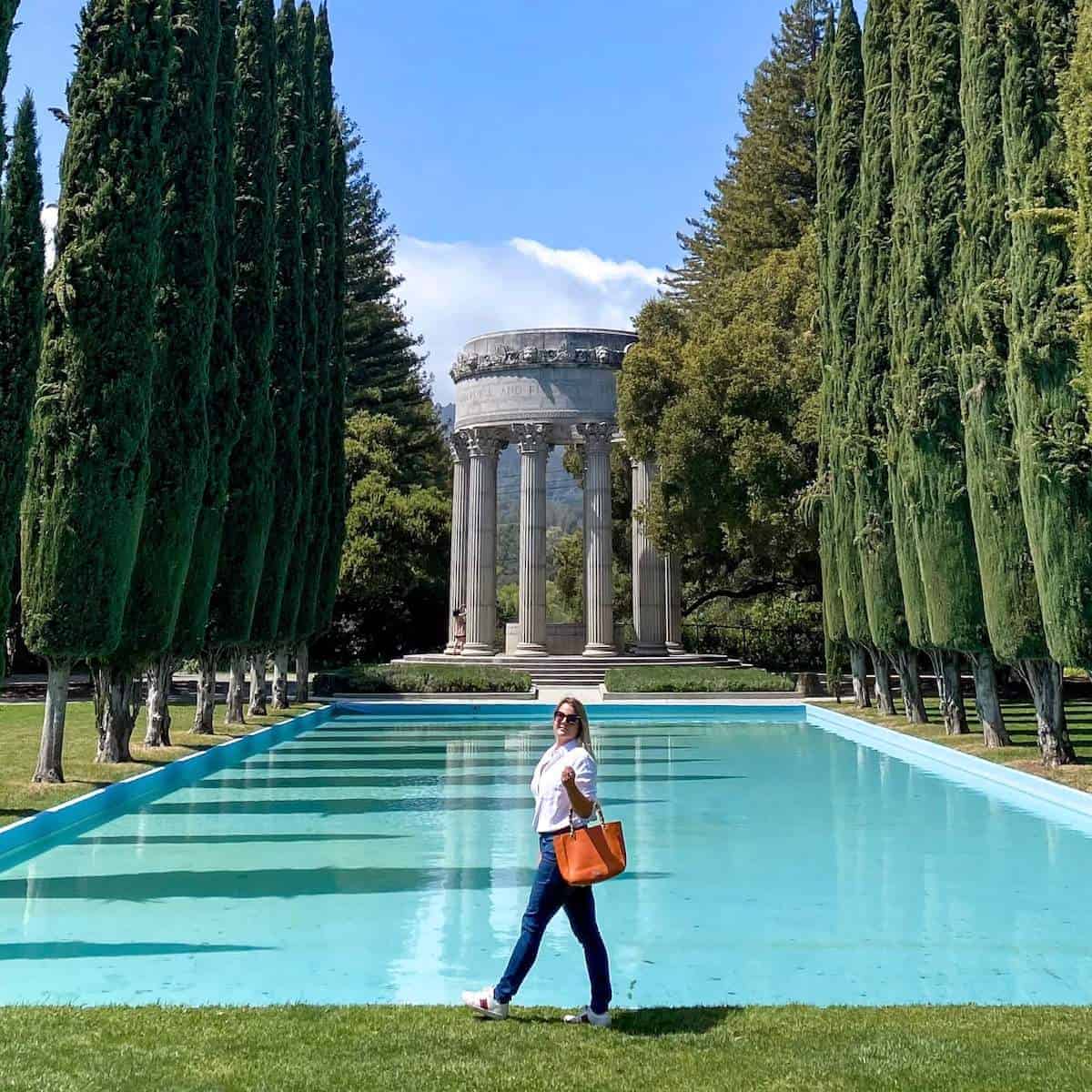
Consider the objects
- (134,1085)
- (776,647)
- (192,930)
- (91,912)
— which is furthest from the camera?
(776,647)

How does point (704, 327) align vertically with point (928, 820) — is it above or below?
above

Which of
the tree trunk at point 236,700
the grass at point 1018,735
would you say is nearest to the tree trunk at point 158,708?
the tree trunk at point 236,700

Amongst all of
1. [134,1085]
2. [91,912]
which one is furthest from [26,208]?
[134,1085]

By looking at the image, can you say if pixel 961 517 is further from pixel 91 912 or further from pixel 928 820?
pixel 91 912

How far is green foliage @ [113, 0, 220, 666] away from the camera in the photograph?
16625 millimetres

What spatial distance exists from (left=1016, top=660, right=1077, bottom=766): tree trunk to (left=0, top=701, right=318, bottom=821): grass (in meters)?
12.5

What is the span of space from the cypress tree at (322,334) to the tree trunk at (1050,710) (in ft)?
55.7

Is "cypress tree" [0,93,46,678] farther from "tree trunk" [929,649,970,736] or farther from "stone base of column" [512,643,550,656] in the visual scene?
"stone base of column" [512,643,550,656]

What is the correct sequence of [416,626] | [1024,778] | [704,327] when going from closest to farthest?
1. [1024,778]
2. [704,327]
3. [416,626]

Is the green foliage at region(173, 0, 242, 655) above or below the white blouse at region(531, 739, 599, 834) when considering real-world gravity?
above

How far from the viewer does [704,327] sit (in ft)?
118

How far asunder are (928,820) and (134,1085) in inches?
415

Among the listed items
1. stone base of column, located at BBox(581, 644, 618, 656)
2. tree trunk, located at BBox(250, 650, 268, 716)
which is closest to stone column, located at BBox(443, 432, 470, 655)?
stone base of column, located at BBox(581, 644, 618, 656)

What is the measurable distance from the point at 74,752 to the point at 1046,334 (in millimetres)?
15225
